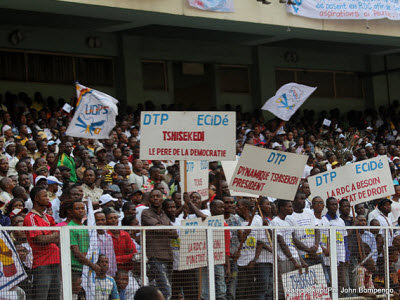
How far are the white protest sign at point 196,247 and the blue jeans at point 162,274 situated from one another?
132 mm

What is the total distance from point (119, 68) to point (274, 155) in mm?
11624

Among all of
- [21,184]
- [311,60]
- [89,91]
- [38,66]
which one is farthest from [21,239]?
[311,60]

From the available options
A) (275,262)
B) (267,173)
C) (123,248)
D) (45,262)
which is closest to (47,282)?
(45,262)

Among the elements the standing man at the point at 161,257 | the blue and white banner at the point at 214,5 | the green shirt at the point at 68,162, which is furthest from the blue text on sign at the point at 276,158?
the blue and white banner at the point at 214,5

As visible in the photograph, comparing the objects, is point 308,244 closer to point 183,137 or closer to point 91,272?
point 183,137

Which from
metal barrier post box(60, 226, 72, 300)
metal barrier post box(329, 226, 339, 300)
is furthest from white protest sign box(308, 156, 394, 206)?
metal barrier post box(60, 226, 72, 300)

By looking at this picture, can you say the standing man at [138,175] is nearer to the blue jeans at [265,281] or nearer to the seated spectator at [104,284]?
the blue jeans at [265,281]

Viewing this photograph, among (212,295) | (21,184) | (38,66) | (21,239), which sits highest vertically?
(38,66)

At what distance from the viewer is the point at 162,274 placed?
25.7 feet

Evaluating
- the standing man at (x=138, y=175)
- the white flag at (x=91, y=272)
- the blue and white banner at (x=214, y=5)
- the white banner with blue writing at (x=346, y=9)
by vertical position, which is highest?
the white banner with blue writing at (x=346, y=9)

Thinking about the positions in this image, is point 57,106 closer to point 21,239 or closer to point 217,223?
point 217,223

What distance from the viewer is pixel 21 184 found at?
414 inches

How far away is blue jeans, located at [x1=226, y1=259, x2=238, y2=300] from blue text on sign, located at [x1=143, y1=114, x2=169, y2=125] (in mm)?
A: 1937

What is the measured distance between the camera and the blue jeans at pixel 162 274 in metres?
7.78
